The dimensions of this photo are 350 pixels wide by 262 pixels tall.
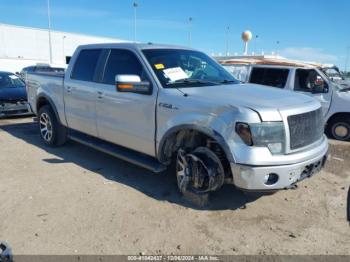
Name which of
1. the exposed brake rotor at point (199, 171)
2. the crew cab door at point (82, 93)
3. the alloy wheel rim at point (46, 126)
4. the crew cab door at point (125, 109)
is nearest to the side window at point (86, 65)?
the crew cab door at point (82, 93)

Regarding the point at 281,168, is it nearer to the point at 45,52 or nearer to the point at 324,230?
the point at 324,230

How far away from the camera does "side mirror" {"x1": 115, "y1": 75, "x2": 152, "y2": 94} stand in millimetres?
4191

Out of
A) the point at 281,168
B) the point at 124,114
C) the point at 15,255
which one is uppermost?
the point at 124,114

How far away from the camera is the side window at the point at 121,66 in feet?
15.4

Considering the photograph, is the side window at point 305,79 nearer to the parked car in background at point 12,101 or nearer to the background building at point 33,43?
the parked car in background at point 12,101

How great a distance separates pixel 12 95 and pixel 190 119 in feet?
24.9

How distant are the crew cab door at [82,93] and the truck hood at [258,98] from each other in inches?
75.7

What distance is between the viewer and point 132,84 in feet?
14.0

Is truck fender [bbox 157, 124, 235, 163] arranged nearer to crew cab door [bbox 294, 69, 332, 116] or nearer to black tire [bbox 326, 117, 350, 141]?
crew cab door [bbox 294, 69, 332, 116]

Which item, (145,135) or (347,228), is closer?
(347,228)

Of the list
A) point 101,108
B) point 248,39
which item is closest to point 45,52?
point 248,39

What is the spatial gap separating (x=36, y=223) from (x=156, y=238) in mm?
1365

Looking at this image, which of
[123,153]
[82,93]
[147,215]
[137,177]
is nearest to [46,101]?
[82,93]

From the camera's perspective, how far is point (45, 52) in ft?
184
